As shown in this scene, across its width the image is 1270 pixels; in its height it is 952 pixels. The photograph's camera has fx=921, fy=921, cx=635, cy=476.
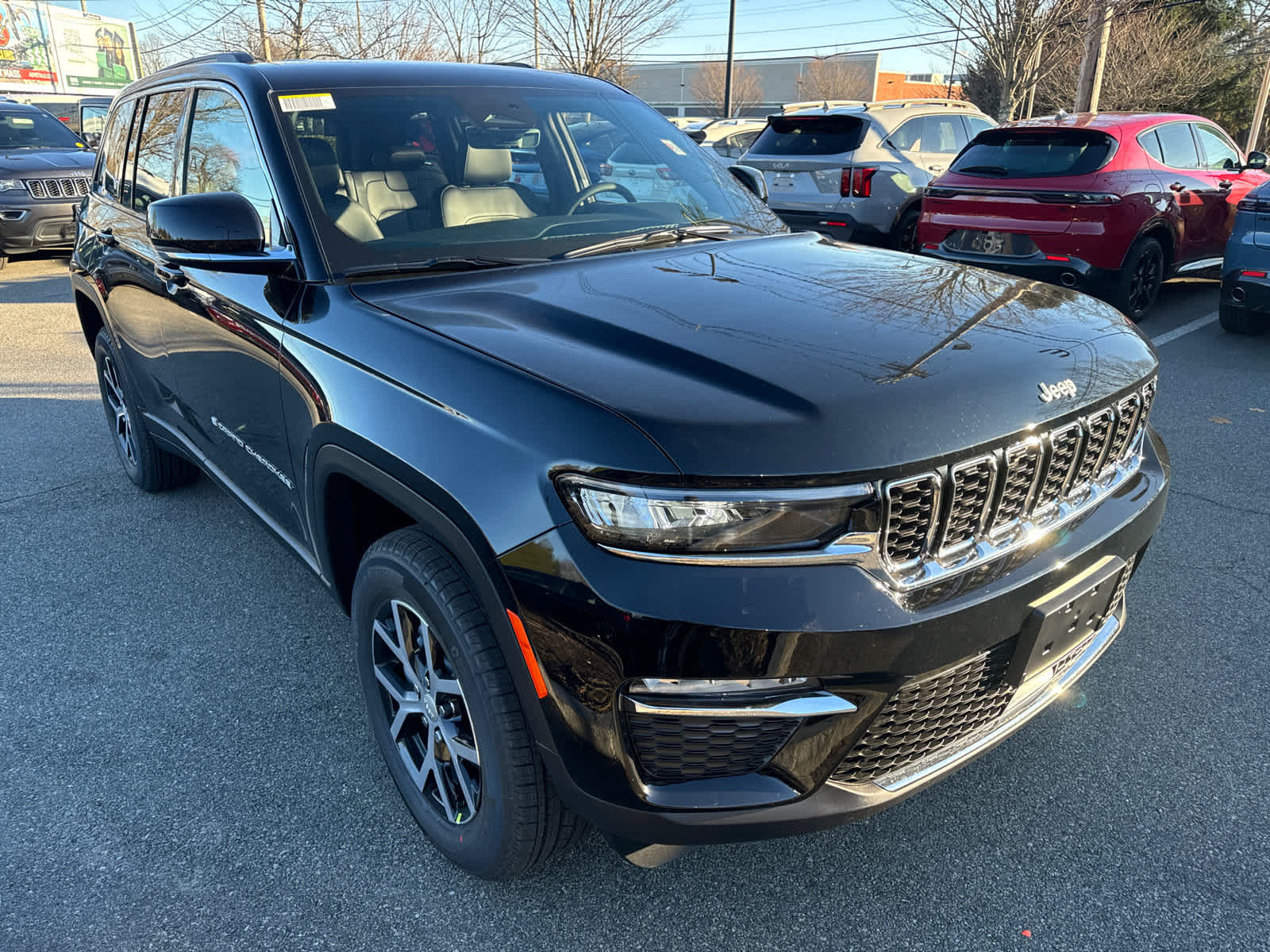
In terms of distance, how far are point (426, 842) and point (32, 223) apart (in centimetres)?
1090

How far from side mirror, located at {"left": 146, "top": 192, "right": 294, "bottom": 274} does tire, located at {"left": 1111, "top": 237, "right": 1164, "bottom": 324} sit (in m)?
6.46

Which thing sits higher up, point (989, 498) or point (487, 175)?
point (487, 175)

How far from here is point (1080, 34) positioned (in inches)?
615

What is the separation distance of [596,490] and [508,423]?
0.25m

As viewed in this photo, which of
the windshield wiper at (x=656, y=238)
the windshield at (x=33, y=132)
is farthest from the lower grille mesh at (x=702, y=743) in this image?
the windshield at (x=33, y=132)

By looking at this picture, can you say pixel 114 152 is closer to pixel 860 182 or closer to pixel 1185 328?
pixel 860 182

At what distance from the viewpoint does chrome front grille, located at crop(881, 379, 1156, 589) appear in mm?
1697

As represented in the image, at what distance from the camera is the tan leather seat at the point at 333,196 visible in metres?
2.48

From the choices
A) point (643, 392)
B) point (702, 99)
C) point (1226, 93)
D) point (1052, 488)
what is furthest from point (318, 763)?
point (702, 99)

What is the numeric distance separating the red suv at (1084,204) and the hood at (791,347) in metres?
4.92

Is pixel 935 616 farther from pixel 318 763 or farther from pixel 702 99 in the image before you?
pixel 702 99

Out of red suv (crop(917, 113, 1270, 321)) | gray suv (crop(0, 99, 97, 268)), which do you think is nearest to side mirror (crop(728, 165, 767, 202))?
red suv (crop(917, 113, 1270, 321))

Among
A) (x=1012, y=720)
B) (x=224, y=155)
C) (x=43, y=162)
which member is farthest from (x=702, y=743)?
(x=43, y=162)

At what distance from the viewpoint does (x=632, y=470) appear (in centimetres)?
160
